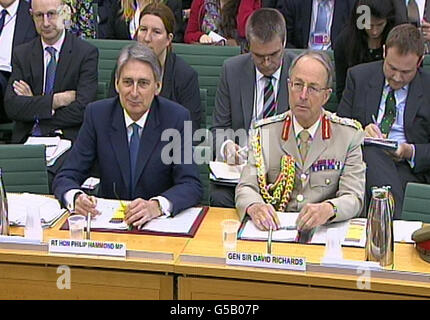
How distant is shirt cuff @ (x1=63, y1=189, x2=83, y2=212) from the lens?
333 centimetres

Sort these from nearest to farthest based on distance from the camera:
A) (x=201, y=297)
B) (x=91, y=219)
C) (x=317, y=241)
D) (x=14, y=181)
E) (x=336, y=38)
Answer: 1. (x=201, y=297)
2. (x=317, y=241)
3. (x=91, y=219)
4. (x=14, y=181)
5. (x=336, y=38)

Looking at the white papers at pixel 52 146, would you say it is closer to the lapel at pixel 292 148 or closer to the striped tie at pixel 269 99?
the striped tie at pixel 269 99

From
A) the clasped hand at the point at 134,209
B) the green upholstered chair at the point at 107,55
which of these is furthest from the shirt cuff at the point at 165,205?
the green upholstered chair at the point at 107,55

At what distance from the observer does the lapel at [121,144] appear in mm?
3566

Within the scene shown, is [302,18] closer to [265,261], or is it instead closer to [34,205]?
[34,205]

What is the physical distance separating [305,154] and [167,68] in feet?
5.12

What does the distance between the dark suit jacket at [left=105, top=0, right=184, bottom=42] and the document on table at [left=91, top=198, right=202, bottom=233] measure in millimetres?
2603

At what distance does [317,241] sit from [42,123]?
241 cm

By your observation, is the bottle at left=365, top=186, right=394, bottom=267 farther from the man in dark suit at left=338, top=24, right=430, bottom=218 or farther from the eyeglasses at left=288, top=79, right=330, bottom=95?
the man in dark suit at left=338, top=24, right=430, bottom=218

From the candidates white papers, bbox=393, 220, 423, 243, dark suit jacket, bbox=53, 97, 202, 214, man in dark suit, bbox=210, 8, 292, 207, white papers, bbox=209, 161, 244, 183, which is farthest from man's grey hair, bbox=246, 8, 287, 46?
white papers, bbox=393, 220, 423, 243

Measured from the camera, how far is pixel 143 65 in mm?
3521

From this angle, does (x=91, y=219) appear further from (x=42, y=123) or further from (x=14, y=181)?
(x=42, y=123)

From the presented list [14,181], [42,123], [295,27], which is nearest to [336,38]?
[295,27]
